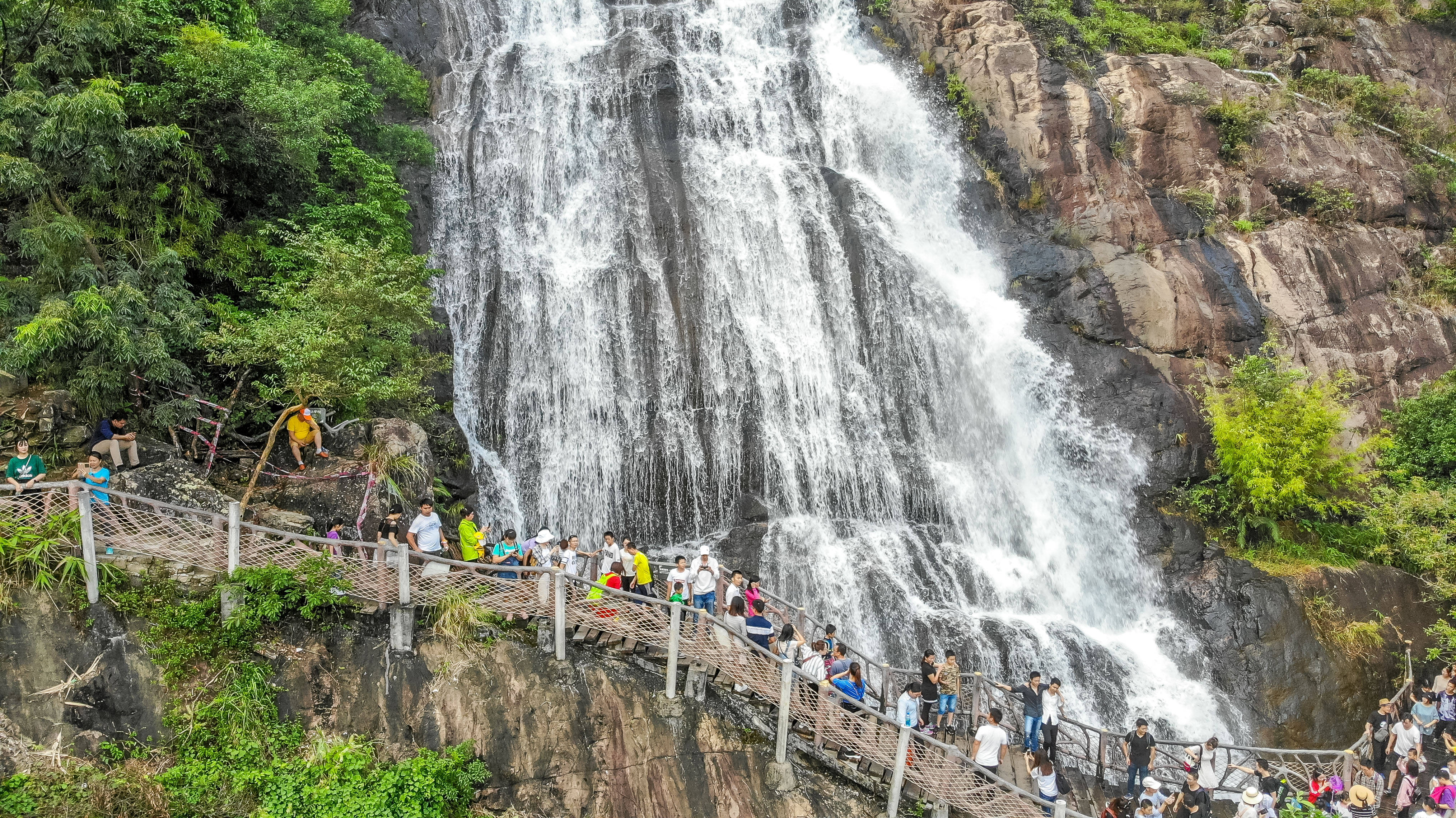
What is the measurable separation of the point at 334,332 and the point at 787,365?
1085cm

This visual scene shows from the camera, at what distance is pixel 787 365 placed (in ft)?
71.8

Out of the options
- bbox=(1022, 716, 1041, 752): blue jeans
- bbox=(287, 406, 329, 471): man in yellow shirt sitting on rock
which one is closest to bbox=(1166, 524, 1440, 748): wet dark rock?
bbox=(1022, 716, 1041, 752): blue jeans

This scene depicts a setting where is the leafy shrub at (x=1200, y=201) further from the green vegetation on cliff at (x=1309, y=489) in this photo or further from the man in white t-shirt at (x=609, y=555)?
the man in white t-shirt at (x=609, y=555)

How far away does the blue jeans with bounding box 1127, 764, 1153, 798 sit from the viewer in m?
12.5

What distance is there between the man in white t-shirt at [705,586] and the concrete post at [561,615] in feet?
6.07

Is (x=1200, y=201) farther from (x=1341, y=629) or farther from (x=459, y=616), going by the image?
(x=459, y=616)

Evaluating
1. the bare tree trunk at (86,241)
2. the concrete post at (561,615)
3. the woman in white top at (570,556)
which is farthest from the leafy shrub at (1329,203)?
the bare tree trunk at (86,241)

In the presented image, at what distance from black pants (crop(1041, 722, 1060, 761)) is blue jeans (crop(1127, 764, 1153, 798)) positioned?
1.05 metres

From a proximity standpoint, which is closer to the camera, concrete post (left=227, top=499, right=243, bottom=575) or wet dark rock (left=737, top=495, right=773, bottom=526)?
concrete post (left=227, top=499, right=243, bottom=575)

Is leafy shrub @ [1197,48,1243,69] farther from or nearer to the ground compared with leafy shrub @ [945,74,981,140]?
farther from the ground

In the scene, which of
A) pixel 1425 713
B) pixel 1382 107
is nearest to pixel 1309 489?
pixel 1425 713

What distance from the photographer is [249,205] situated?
18922 millimetres

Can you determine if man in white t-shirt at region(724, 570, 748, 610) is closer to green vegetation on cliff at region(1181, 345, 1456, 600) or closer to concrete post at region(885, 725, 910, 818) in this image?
concrete post at region(885, 725, 910, 818)

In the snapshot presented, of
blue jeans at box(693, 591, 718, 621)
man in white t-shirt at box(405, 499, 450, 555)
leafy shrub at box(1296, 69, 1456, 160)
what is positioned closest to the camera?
man in white t-shirt at box(405, 499, 450, 555)
